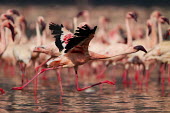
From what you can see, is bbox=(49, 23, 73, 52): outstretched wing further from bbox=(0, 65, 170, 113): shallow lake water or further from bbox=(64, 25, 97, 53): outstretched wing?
bbox=(0, 65, 170, 113): shallow lake water

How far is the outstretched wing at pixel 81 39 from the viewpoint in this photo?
10.5 m

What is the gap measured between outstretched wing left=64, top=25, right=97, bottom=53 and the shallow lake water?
1.16 meters

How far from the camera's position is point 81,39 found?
10.9 metres

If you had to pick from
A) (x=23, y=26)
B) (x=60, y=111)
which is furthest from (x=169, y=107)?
(x=23, y=26)

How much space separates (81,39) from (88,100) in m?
1.42

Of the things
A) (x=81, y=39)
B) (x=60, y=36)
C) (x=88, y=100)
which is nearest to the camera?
(x=81, y=39)

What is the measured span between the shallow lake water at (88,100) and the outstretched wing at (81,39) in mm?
1163

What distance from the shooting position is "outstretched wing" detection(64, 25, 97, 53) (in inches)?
414

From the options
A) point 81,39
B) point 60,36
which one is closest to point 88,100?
point 81,39

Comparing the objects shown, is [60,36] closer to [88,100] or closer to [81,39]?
[81,39]

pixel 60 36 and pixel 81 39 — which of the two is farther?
pixel 60 36

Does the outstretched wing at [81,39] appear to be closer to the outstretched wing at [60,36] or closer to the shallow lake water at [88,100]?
the outstretched wing at [60,36]

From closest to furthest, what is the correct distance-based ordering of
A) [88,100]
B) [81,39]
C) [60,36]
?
[81,39] → [88,100] → [60,36]

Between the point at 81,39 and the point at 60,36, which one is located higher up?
the point at 60,36
